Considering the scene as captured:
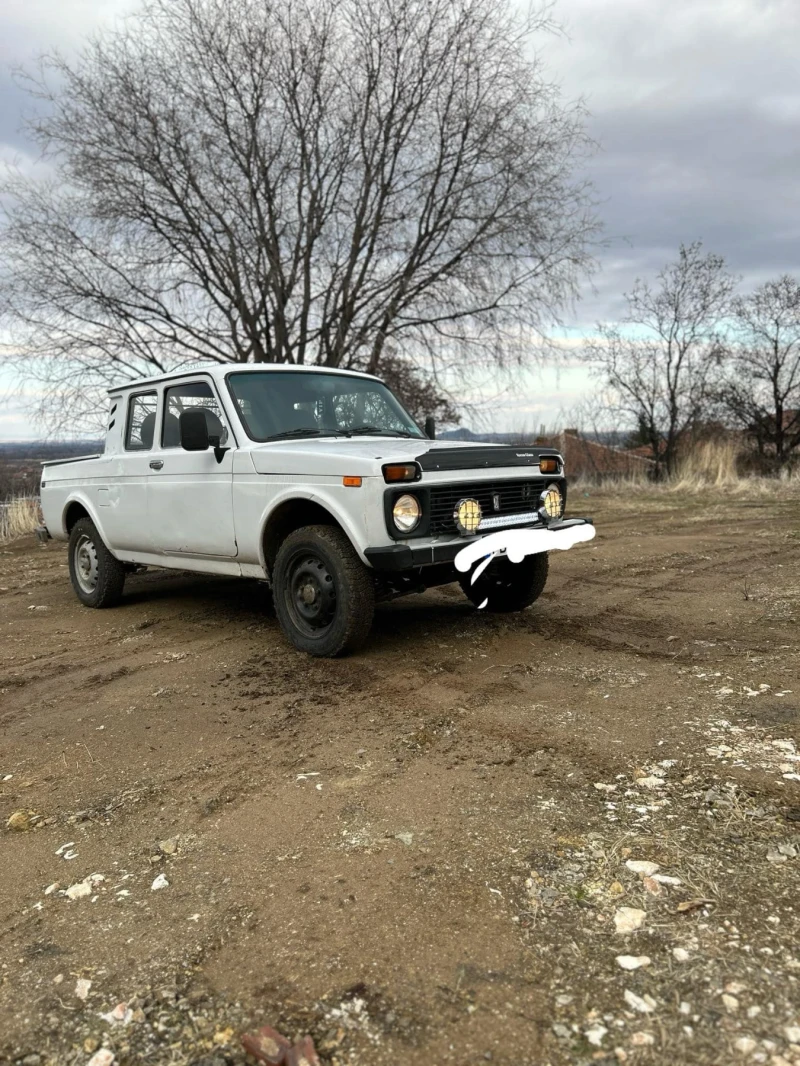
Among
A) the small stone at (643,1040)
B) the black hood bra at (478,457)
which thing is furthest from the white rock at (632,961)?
the black hood bra at (478,457)

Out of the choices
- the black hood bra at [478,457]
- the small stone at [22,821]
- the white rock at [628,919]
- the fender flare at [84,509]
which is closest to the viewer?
the white rock at [628,919]

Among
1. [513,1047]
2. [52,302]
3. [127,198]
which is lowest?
[513,1047]

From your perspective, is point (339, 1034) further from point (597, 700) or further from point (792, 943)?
point (597, 700)

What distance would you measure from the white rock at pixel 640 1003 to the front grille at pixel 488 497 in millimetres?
3037

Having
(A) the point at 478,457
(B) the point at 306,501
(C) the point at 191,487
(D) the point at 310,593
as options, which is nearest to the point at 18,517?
(C) the point at 191,487

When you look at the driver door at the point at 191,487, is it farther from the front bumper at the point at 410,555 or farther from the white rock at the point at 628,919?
the white rock at the point at 628,919

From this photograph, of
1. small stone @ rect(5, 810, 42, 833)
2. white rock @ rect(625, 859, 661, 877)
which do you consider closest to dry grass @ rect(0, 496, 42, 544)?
small stone @ rect(5, 810, 42, 833)

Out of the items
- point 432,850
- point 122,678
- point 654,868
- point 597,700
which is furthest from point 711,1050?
point 122,678

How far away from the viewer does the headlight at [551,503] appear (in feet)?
18.4

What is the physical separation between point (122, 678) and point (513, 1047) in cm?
375

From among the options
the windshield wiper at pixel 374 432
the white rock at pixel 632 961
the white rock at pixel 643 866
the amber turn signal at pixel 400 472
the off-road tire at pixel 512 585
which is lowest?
the white rock at pixel 632 961

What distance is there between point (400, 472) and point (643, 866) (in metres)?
2.59

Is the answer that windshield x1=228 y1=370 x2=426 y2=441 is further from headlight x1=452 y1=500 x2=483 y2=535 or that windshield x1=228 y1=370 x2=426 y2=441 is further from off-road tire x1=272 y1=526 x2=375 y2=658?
headlight x1=452 y1=500 x2=483 y2=535

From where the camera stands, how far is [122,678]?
5062mm
